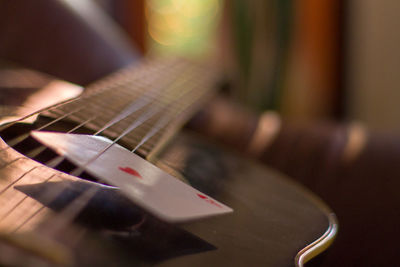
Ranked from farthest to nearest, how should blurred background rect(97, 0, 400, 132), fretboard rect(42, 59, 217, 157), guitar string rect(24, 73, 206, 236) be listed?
blurred background rect(97, 0, 400, 132) < fretboard rect(42, 59, 217, 157) < guitar string rect(24, 73, 206, 236)

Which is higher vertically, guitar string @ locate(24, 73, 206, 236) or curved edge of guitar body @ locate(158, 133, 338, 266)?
guitar string @ locate(24, 73, 206, 236)

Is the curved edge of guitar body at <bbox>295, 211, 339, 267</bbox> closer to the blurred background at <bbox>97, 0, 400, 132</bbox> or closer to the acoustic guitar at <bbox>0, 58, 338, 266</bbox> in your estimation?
the acoustic guitar at <bbox>0, 58, 338, 266</bbox>

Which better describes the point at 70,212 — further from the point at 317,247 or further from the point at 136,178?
the point at 317,247

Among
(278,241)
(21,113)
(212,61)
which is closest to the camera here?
(278,241)

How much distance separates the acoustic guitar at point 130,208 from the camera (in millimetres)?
252

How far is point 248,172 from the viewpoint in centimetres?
54

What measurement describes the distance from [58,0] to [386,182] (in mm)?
712

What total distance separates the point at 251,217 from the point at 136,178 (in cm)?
12

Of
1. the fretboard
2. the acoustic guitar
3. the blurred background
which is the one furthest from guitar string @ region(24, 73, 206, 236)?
the blurred background

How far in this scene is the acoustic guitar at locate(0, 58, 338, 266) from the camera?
25 cm

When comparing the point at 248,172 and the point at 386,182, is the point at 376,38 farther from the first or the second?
the point at 248,172

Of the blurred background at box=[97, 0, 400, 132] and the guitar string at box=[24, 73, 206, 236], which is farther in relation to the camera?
the blurred background at box=[97, 0, 400, 132]

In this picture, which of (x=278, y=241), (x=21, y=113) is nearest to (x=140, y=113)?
(x=21, y=113)

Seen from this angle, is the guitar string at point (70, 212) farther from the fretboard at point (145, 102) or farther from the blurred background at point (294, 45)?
the blurred background at point (294, 45)
